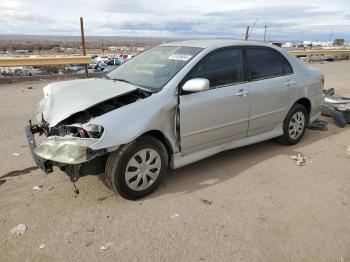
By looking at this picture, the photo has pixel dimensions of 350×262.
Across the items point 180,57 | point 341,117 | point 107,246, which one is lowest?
point 107,246

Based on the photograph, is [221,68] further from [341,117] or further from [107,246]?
[341,117]

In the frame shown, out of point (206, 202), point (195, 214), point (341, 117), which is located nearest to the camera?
point (195, 214)

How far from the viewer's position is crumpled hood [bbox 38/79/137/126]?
3.50 meters

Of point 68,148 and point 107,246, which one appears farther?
Result: point 68,148

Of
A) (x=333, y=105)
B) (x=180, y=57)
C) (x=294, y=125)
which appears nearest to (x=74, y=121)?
(x=180, y=57)

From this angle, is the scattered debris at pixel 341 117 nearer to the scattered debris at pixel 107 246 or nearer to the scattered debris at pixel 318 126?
the scattered debris at pixel 318 126

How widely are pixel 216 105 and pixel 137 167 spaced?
128 cm

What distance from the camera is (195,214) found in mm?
3463

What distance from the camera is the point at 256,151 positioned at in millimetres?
5324

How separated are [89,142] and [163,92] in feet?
3.35

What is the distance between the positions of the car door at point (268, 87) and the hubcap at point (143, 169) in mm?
1689

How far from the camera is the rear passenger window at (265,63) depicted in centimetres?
468

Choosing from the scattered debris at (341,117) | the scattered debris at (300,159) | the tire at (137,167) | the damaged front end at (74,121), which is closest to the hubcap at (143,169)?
the tire at (137,167)

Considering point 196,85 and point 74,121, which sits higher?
point 196,85
